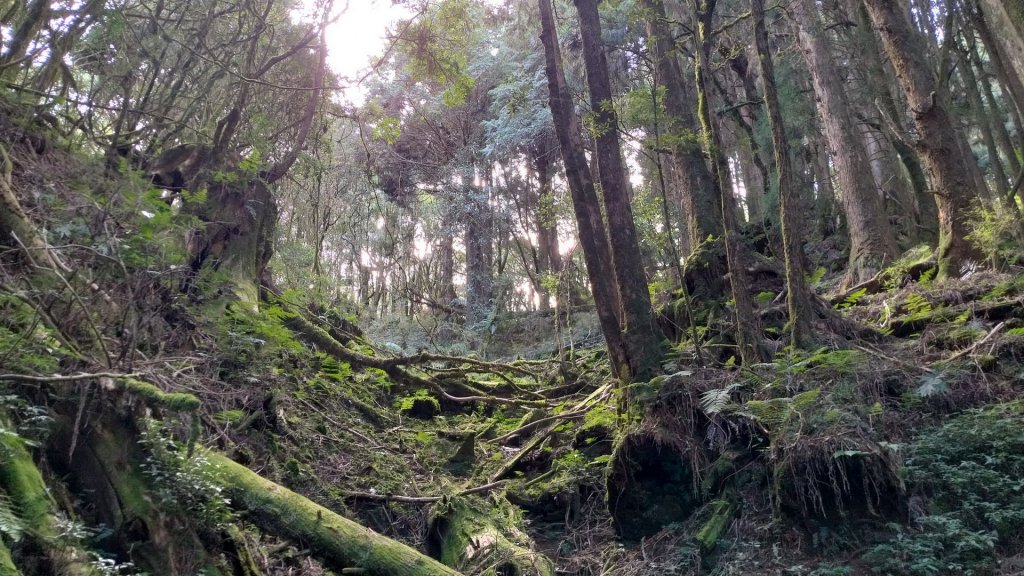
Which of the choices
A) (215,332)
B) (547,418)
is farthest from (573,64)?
(215,332)

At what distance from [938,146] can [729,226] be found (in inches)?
155

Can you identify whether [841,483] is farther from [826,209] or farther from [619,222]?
[826,209]

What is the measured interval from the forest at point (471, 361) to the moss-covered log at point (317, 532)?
1.0 inches

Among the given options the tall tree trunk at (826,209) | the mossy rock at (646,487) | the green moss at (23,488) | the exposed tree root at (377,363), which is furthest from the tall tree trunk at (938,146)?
the green moss at (23,488)

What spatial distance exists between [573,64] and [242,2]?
43.4 feet

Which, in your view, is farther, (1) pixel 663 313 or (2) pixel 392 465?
(1) pixel 663 313

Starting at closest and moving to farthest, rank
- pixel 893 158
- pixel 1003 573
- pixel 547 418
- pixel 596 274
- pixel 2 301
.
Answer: pixel 2 301 → pixel 1003 573 → pixel 596 274 → pixel 547 418 → pixel 893 158

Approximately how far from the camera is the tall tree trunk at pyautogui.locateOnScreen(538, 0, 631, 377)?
7574 mm

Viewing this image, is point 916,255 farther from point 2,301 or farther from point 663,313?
point 2,301

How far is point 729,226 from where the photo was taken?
7.27m

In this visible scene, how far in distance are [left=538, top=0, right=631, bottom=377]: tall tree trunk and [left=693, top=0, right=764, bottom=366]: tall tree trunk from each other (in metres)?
1.37

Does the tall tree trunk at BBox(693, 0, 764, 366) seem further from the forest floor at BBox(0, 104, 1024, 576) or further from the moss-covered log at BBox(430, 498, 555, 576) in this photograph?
the moss-covered log at BBox(430, 498, 555, 576)

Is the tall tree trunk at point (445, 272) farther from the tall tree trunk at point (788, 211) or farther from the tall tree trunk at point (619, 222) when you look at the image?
the tall tree trunk at point (788, 211)

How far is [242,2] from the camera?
26.0ft
